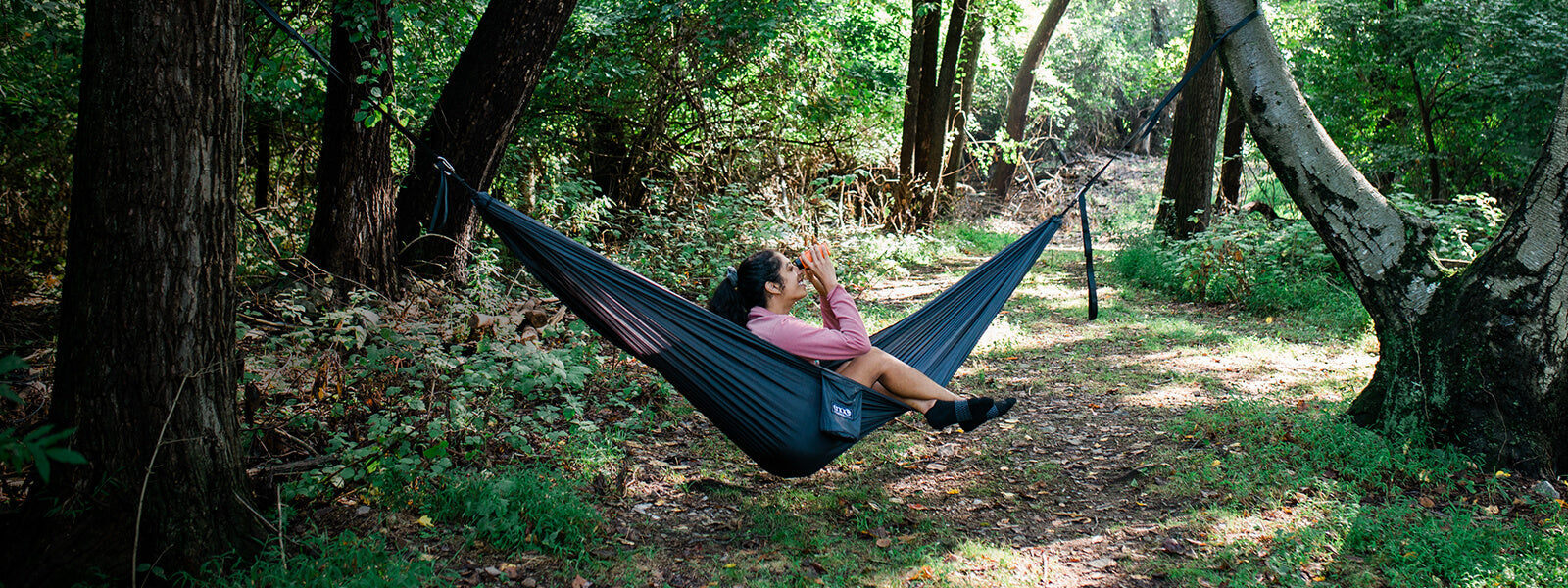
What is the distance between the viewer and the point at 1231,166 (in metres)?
6.85

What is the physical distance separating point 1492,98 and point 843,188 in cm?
433

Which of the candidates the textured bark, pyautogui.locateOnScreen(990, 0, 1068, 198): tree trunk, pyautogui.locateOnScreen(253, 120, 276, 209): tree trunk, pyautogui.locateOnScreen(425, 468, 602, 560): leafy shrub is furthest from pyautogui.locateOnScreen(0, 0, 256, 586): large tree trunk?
pyautogui.locateOnScreen(990, 0, 1068, 198): tree trunk

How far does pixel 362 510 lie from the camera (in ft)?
7.06

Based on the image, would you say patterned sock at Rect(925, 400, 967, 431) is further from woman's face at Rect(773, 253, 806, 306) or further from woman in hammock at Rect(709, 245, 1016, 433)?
woman's face at Rect(773, 253, 806, 306)

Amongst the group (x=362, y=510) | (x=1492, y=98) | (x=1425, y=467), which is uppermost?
(x=1492, y=98)

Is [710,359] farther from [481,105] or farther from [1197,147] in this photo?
[1197,147]

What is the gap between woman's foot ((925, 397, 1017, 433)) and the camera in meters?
2.50

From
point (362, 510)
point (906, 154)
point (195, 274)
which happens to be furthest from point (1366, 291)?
point (906, 154)

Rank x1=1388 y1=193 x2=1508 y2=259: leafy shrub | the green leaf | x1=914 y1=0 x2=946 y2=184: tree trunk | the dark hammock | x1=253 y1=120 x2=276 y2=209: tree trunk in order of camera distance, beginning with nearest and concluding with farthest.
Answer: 1. the green leaf
2. the dark hammock
3. x1=1388 y1=193 x2=1508 y2=259: leafy shrub
4. x1=253 y1=120 x2=276 y2=209: tree trunk
5. x1=914 y1=0 x2=946 y2=184: tree trunk

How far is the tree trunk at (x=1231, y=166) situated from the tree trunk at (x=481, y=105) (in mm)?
5294

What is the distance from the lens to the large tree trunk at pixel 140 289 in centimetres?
166

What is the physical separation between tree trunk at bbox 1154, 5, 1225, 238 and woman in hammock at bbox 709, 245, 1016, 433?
14.6 ft

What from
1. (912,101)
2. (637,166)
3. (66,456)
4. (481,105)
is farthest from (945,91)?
(66,456)

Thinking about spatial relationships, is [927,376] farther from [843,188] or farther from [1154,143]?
[1154,143]
